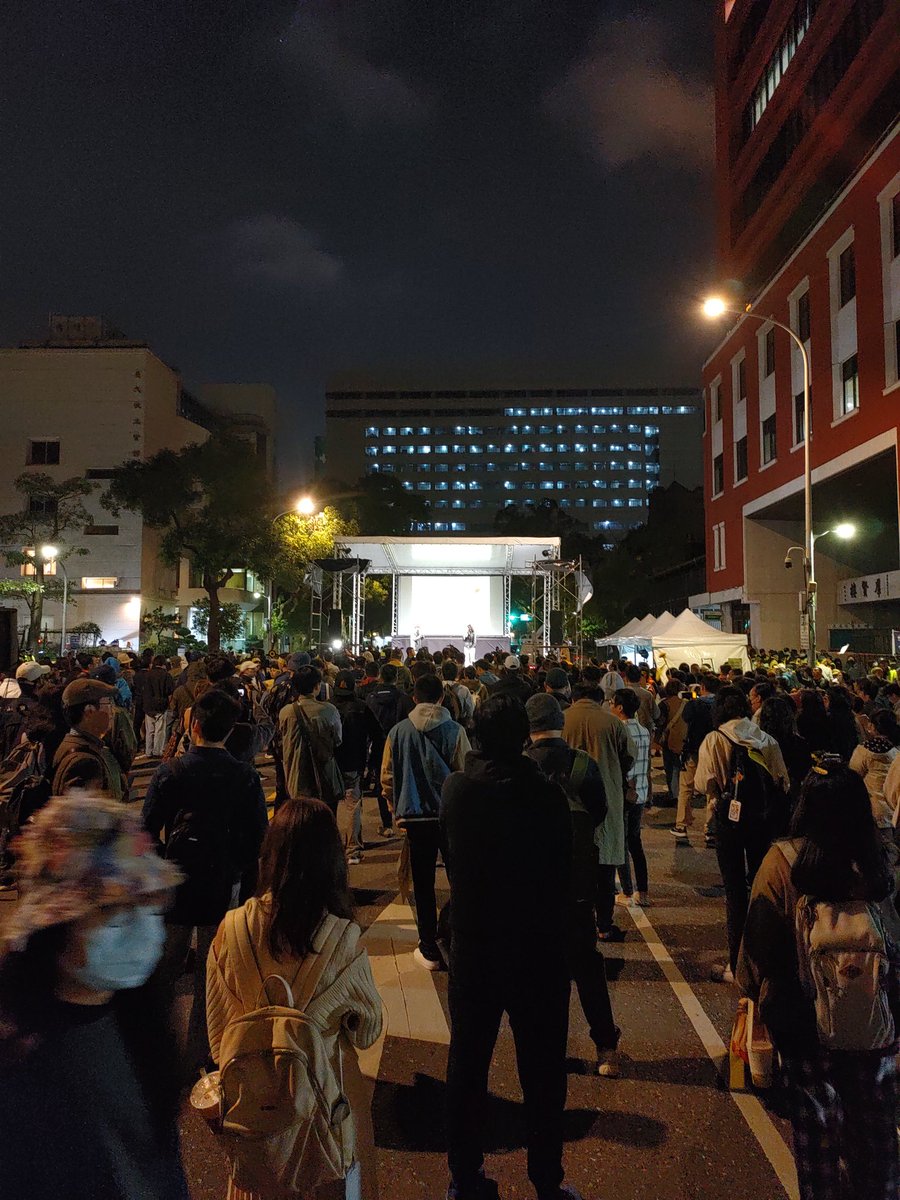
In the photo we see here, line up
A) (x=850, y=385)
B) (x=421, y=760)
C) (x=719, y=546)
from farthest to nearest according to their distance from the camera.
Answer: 1. (x=719, y=546)
2. (x=850, y=385)
3. (x=421, y=760)

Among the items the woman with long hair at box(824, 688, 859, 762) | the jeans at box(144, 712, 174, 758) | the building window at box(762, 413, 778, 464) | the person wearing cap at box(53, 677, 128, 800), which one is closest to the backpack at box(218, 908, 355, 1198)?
the person wearing cap at box(53, 677, 128, 800)

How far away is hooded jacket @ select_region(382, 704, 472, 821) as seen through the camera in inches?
213

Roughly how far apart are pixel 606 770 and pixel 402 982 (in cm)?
193

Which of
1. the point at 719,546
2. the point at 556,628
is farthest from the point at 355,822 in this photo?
the point at 719,546

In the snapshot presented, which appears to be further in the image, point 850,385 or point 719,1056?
point 850,385

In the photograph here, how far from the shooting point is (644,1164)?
10.6 ft

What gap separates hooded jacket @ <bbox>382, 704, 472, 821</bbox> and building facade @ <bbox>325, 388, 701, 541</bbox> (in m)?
108

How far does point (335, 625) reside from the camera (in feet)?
82.8

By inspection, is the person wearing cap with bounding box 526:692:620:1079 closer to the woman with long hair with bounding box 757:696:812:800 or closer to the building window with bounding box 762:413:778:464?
the woman with long hair with bounding box 757:696:812:800

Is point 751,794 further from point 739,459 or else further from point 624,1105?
point 739,459

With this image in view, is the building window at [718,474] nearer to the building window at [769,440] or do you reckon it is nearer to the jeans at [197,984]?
the building window at [769,440]

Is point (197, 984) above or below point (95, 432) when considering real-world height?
below

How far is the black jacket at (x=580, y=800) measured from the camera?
14.0 ft

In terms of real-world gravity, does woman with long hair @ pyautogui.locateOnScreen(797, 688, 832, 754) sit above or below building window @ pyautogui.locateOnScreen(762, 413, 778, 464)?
below
